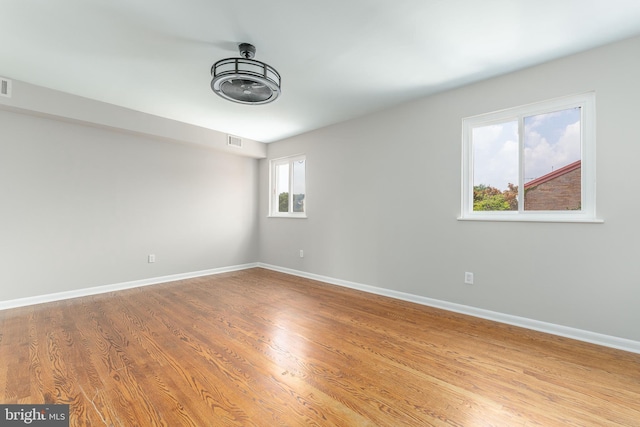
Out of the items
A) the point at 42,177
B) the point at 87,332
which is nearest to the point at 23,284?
the point at 42,177

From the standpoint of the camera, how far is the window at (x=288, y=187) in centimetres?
524

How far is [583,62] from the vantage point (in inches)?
98.3

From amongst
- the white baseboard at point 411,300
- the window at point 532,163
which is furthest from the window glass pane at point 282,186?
the window at point 532,163

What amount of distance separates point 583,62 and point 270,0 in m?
2.76

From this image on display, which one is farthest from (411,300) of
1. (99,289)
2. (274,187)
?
(99,289)

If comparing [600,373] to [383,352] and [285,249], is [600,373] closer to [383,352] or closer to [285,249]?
[383,352]

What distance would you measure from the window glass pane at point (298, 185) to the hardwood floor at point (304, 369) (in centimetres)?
241

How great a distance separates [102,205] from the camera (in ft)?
12.9

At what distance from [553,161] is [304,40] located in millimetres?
2622

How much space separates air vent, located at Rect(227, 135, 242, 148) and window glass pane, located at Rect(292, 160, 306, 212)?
42.7 inches

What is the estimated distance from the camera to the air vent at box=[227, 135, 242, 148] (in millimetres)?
5062

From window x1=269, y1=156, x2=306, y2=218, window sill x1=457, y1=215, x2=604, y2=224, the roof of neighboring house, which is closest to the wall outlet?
window sill x1=457, y1=215, x2=604, y2=224

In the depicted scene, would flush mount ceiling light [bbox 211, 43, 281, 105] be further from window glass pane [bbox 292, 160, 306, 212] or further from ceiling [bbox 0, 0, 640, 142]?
window glass pane [bbox 292, 160, 306, 212]

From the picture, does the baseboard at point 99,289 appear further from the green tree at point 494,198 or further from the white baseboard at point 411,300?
the green tree at point 494,198
